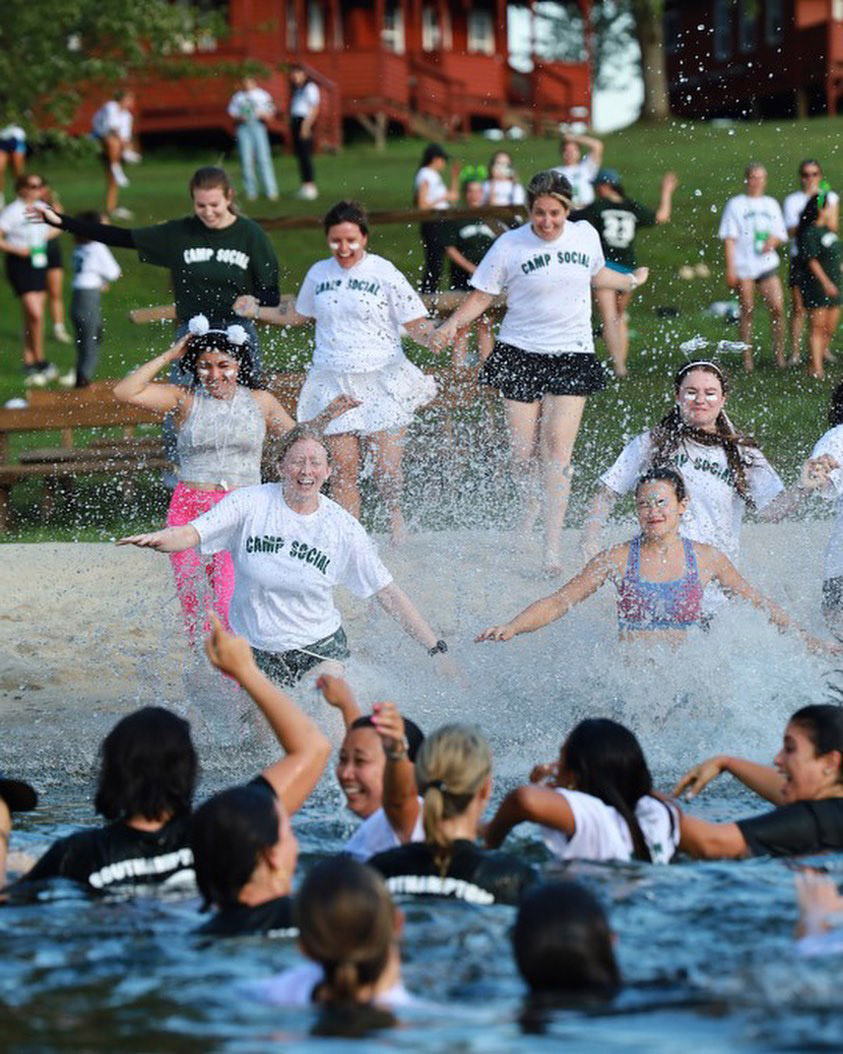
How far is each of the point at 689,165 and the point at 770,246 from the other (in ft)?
42.6

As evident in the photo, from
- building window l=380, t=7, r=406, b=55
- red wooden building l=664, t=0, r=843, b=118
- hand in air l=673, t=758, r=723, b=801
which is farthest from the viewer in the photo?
building window l=380, t=7, r=406, b=55

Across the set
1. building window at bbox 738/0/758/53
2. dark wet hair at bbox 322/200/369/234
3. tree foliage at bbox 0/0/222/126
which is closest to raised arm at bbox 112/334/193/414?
dark wet hair at bbox 322/200/369/234

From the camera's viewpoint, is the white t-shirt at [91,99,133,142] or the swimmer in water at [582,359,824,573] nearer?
the swimmer in water at [582,359,824,573]

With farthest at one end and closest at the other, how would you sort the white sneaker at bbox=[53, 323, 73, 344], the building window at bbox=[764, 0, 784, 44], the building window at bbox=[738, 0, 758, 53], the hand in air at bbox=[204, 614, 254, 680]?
the building window at bbox=[738, 0, 758, 53] → the building window at bbox=[764, 0, 784, 44] → the white sneaker at bbox=[53, 323, 73, 344] → the hand in air at bbox=[204, 614, 254, 680]

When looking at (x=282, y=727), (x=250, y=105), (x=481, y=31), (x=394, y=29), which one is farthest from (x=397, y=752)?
(x=481, y=31)

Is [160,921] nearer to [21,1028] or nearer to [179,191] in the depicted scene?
[21,1028]

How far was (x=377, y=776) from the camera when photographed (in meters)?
6.60

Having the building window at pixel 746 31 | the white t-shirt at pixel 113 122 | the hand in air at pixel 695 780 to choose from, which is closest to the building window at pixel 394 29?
the building window at pixel 746 31

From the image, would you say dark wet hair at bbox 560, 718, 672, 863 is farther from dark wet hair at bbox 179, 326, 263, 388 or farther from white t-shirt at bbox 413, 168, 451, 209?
white t-shirt at bbox 413, 168, 451, 209

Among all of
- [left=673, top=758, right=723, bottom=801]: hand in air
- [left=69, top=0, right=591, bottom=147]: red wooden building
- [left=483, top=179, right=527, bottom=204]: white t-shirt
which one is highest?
[left=69, top=0, right=591, bottom=147]: red wooden building

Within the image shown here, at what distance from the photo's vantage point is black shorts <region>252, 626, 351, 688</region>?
8.95m

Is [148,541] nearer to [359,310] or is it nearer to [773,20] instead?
[359,310]

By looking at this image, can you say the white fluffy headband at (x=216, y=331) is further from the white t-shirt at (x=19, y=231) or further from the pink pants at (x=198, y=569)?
the white t-shirt at (x=19, y=231)

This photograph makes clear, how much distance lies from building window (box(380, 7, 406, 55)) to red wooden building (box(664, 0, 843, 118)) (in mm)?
6481
